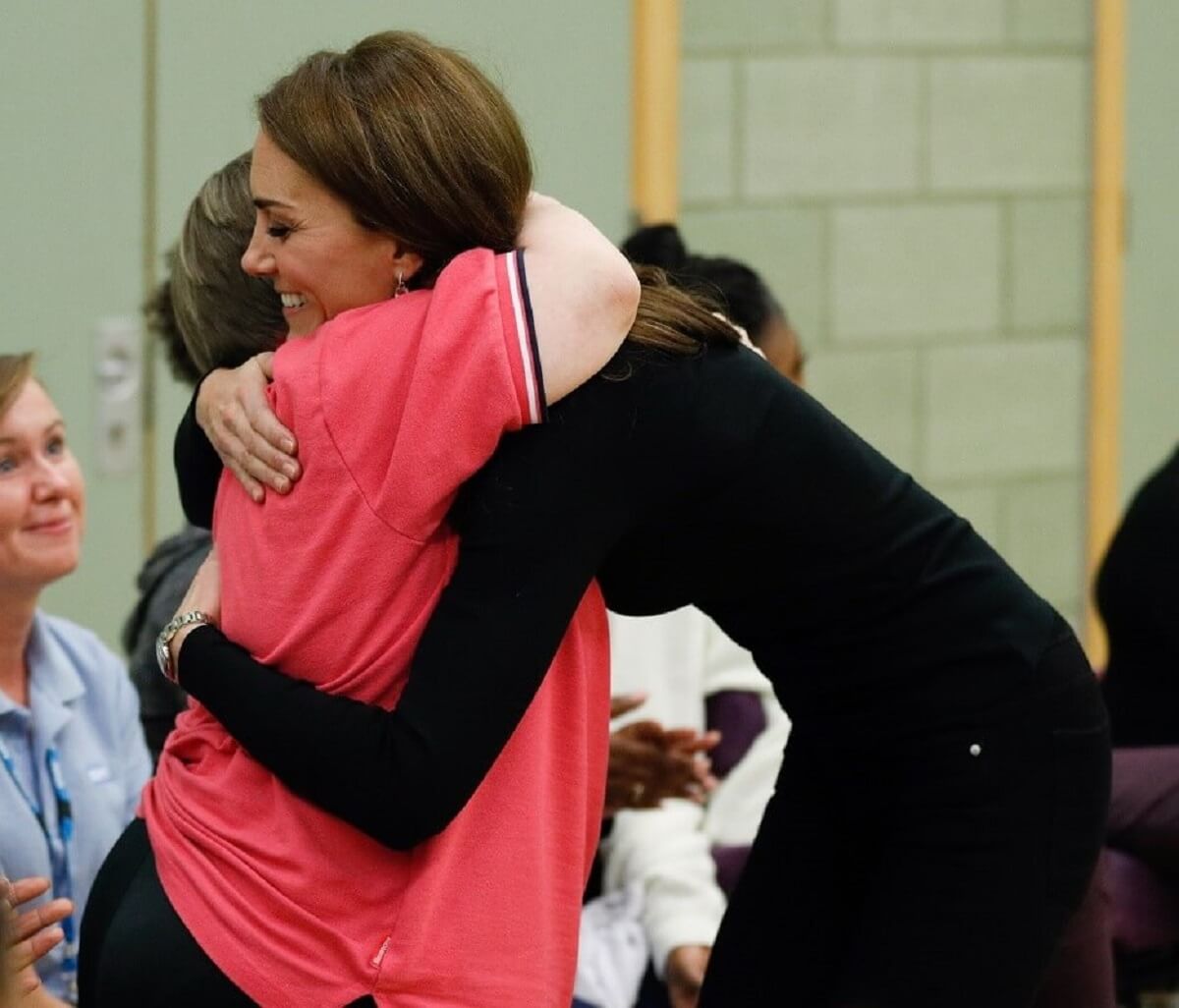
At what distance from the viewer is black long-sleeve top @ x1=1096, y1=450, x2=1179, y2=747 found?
9.89 feet

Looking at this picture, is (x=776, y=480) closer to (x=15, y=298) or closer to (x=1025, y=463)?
(x=15, y=298)

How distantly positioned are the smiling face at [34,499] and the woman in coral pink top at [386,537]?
2.83ft

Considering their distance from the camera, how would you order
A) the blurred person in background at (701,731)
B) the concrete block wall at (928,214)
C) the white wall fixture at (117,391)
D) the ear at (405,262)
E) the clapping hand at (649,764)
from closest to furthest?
the ear at (405,262), the clapping hand at (649,764), the blurred person in background at (701,731), the white wall fixture at (117,391), the concrete block wall at (928,214)

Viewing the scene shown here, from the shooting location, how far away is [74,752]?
2387 millimetres

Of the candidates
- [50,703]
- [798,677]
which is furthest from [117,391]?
[798,677]

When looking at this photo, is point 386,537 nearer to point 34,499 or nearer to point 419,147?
point 419,147

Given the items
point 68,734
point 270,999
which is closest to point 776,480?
point 270,999

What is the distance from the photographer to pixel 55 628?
2.51m

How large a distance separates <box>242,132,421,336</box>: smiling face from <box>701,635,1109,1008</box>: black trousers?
54 centimetres

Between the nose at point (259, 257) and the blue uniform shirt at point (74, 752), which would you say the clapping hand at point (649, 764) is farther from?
the nose at point (259, 257)

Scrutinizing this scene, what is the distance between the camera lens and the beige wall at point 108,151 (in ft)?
11.1

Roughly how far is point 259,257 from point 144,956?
540 mm

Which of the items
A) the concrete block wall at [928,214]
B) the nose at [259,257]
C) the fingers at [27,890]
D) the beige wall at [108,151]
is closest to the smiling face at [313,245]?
the nose at [259,257]

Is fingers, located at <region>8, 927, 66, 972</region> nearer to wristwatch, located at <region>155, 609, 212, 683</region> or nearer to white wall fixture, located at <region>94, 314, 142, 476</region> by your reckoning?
wristwatch, located at <region>155, 609, 212, 683</region>
